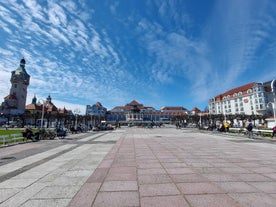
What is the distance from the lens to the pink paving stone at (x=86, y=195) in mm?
3805

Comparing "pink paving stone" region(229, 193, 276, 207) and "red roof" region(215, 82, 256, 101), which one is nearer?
"pink paving stone" region(229, 193, 276, 207)

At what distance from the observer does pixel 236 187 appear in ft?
15.4

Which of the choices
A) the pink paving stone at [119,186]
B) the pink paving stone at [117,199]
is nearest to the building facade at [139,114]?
the pink paving stone at [119,186]

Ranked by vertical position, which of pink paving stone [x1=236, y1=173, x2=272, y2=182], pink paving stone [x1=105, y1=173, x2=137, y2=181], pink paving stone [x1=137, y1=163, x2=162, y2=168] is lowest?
pink paving stone [x1=105, y1=173, x2=137, y2=181]

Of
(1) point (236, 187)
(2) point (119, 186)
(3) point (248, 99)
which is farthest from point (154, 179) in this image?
(3) point (248, 99)

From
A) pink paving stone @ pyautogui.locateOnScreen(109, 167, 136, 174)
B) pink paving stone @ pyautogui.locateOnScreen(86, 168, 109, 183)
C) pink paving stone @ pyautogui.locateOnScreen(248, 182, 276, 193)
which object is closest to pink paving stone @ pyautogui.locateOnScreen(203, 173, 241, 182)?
pink paving stone @ pyautogui.locateOnScreen(248, 182, 276, 193)

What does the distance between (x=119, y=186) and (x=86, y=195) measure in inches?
37.7

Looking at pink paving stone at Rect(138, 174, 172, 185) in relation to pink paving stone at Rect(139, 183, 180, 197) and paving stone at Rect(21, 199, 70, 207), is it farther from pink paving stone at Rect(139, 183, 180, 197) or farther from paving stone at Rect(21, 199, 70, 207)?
paving stone at Rect(21, 199, 70, 207)

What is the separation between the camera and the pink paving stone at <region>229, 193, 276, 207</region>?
3666 millimetres

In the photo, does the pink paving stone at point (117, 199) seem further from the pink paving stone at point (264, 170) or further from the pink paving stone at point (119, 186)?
the pink paving stone at point (264, 170)

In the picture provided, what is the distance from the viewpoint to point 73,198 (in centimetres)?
407

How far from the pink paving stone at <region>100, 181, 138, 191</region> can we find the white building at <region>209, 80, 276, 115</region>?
78468mm

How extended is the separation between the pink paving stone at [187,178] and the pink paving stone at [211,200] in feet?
3.64

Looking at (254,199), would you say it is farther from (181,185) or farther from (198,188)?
(181,185)
